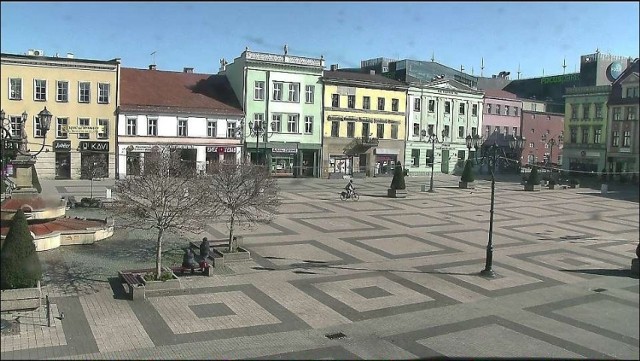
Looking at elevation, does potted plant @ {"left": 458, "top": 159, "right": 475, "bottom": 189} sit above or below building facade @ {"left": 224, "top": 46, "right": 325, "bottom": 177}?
→ below

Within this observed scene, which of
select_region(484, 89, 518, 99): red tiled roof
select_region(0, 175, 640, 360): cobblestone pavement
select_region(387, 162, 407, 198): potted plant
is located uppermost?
select_region(484, 89, 518, 99): red tiled roof

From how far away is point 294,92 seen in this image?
157 ft

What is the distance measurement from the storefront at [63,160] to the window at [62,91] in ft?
9.61

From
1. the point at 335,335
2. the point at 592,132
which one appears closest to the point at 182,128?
the point at 335,335

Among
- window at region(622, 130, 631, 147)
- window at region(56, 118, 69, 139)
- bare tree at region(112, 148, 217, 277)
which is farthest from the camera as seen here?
window at region(56, 118, 69, 139)

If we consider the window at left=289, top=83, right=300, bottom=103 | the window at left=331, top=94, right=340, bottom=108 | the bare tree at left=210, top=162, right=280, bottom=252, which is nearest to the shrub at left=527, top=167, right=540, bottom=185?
the window at left=331, top=94, right=340, bottom=108

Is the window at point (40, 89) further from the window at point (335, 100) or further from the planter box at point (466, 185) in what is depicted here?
the planter box at point (466, 185)

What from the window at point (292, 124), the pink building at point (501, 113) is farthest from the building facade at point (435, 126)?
the window at point (292, 124)

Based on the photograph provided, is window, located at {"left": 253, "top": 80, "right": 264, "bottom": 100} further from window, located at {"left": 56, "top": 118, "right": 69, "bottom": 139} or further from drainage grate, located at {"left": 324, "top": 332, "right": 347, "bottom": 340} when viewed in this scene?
drainage grate, located at {"left": 324, "top": 332, "right": 347, "bottom": 340}

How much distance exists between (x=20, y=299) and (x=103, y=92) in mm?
31451

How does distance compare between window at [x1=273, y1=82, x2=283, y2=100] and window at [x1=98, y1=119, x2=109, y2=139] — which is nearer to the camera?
window at [x1=98, y1=119, x2=109, y2=139]

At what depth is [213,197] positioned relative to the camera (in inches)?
628

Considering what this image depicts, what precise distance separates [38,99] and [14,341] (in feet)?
99.3

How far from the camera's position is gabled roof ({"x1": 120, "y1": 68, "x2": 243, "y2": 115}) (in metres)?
41.6
